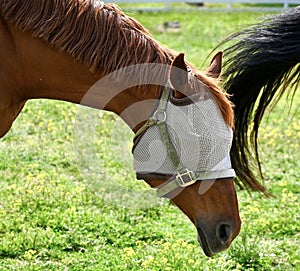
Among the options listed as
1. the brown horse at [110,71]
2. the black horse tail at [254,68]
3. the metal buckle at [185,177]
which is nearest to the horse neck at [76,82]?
the brown horse at [110,71]

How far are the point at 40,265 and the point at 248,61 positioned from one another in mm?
1888

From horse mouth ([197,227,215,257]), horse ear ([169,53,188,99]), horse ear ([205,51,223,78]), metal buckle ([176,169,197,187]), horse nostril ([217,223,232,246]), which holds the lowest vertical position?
horse mouth ([197,227,215,257])

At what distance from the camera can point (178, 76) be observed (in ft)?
10.3

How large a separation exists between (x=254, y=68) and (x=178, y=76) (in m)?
1.88

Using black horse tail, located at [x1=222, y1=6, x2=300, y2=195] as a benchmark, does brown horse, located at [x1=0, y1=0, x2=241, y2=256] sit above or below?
above

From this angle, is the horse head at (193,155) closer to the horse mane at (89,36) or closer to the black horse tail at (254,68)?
the horse mane at (89,36)

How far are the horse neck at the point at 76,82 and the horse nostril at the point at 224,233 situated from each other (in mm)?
594

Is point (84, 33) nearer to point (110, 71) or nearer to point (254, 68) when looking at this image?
point (110, 71)

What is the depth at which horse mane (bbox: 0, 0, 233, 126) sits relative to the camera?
325 cm

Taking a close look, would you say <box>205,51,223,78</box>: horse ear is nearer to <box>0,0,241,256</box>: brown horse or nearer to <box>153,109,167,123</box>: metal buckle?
<box>0,0,241,256</box>: brown horse

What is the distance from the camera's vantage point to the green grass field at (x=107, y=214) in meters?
4.68

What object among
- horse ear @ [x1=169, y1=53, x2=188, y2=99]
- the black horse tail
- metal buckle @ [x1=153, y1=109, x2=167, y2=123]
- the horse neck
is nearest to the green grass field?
the black horse tail

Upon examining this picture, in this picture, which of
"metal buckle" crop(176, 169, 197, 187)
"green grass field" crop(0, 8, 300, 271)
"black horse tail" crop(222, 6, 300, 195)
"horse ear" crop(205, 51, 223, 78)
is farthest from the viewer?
"black horse tail" crop(222, 6, 300, 195)

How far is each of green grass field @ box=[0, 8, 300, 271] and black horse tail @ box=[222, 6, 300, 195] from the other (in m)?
0.25
